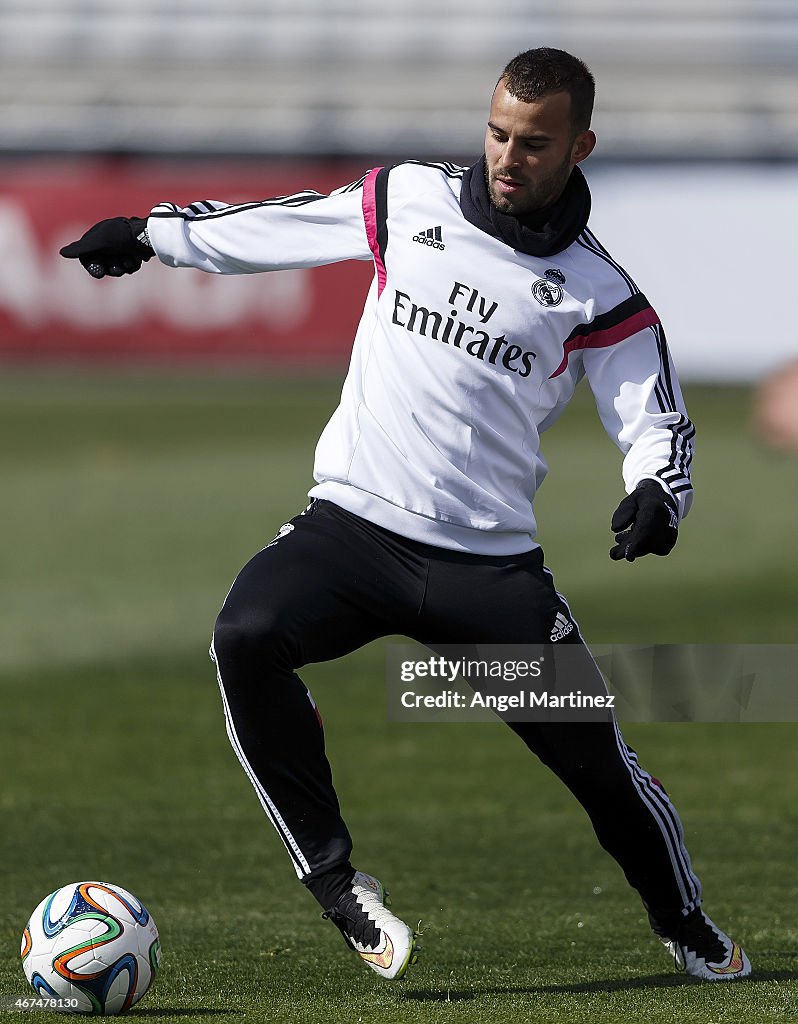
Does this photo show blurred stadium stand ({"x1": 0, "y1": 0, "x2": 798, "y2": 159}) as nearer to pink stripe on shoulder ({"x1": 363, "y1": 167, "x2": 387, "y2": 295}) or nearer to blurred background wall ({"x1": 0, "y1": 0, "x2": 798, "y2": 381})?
blurred background wall ({"x1": 0, "y1": 0, "x2": 798, "y2": 381})

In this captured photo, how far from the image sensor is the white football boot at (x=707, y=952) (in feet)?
14.0

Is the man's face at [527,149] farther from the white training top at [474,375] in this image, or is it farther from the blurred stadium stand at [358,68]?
the blurred stadium stand at [358,68]

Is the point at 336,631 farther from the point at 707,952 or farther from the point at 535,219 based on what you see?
the point at 707,952

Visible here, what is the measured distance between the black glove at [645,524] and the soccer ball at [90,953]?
1.41 m

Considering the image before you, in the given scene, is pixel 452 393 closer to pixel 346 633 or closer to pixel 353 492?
pixel 353 492

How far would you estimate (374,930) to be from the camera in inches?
157

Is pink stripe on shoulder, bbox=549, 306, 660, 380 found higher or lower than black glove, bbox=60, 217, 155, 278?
lower

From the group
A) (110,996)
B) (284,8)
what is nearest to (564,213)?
(110,996)

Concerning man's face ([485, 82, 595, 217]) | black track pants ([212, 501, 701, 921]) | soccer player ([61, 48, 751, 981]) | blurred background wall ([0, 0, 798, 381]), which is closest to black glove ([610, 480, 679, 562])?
soccer player ([61, 48, 751, 981])

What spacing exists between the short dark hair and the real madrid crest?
35cm

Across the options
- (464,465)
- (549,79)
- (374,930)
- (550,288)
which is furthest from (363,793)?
(549,79)

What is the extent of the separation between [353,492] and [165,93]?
2400 cm

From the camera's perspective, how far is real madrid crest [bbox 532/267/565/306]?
161 inches

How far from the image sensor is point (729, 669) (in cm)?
671
